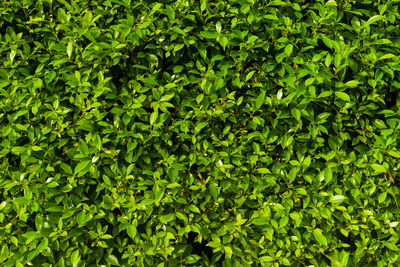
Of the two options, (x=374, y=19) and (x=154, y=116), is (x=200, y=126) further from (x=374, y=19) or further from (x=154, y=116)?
(x=374, y=19)

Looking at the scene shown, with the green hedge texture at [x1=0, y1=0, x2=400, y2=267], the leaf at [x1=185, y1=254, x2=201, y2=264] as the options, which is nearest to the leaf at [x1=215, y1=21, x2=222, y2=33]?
the green hedge texture at [x1=0, y1=0, x2=400, y2=267]

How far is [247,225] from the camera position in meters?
2.88

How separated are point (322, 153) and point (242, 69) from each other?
2.79 feet

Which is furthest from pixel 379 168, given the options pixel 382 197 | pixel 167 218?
pixel 167 218

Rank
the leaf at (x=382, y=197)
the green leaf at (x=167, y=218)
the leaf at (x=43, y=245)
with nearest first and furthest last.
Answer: the leaf at (x=43, y=245) < the green leaf at (x=167, y=218) < the leaf at (x=382, y=197)

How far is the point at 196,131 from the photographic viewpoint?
278 cm

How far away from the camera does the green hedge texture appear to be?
2.73 metres

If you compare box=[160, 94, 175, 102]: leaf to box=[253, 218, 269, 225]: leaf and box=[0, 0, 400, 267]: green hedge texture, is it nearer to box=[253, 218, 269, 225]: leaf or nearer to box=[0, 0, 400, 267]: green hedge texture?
box=[0, 0, 400, 267]: green hedge texture

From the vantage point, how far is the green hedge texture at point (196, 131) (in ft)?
8.97

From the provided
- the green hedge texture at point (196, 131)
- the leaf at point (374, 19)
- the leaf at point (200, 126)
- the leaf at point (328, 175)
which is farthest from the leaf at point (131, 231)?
the leaf at point (374, 19)

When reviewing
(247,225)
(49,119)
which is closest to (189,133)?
(247,225)

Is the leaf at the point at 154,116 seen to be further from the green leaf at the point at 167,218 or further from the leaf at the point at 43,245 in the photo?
the leaf at the point at 43,245

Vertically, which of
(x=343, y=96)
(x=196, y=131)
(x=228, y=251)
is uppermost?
(x=343, y=96)

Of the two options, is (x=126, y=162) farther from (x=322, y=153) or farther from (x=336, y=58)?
(x=336, y=58)
